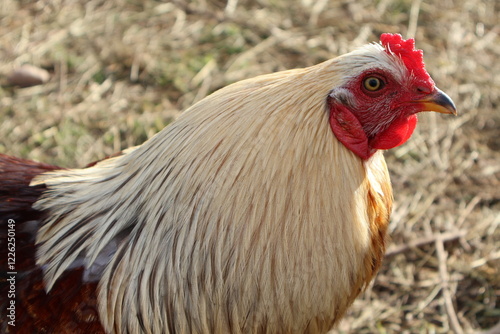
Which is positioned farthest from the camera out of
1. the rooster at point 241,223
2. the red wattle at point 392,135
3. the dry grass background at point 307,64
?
the dry grass background at point 307,64

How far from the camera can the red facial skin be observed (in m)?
2.17

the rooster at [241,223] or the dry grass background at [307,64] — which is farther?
the dry grass background at [307,64]

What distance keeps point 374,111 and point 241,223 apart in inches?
27.4

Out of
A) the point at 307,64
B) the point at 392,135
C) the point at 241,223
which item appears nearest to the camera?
the point at 241,223

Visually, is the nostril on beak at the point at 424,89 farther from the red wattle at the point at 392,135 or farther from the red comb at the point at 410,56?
the red wattle at the point at 392,135

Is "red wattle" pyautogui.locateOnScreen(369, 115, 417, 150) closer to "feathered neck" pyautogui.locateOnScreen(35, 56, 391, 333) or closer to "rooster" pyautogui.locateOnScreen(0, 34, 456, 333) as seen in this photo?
"rooster" pyautogui.locateOnScreen(0, 34, 456, 333)

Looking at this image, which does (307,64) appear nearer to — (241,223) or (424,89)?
(424,89)

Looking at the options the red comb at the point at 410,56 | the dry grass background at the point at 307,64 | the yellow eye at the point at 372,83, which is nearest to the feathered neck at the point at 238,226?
the yellow eye at the point at 372,83

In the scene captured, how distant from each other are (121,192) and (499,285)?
9.14 ft

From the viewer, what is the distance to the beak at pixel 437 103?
7.21ft

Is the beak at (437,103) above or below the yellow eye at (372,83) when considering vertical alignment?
below

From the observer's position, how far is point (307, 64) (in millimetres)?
5188

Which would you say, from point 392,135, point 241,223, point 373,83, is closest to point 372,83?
point 373,83

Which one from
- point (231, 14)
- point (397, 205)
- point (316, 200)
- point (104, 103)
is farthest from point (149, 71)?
point (316, 200)
